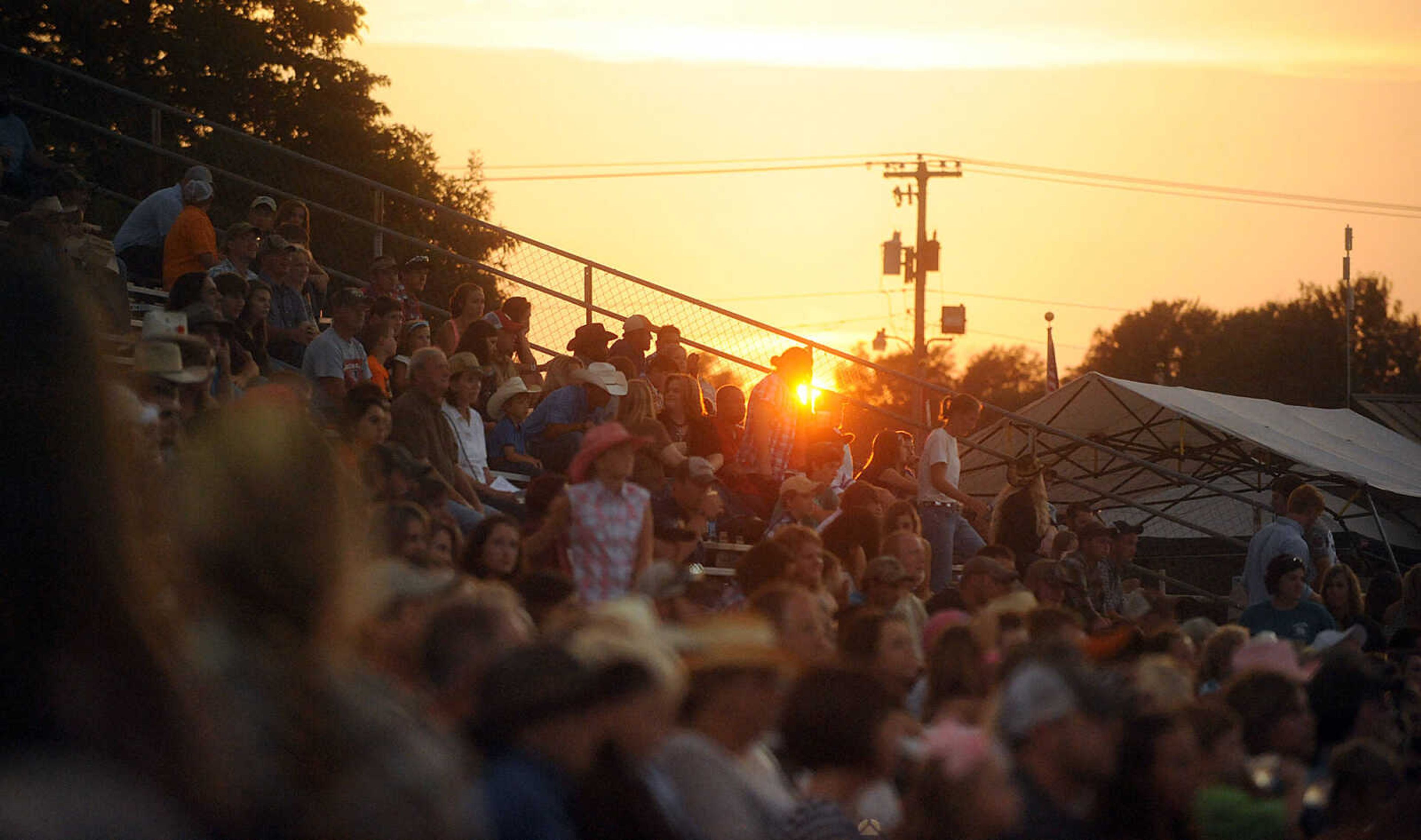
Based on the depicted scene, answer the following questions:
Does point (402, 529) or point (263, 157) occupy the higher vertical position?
point (263, 157)

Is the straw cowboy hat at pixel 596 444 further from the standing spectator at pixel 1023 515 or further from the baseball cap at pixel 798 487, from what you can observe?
the standing spectator at pixel 1023 515

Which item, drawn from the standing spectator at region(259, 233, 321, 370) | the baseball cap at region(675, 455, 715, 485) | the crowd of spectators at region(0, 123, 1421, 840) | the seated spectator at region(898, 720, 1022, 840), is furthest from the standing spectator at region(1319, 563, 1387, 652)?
the standing spectator at region(259, 233, 321, 370)

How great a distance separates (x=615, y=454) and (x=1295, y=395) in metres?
61.5

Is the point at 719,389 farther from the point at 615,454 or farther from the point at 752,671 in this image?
the point at 752,671

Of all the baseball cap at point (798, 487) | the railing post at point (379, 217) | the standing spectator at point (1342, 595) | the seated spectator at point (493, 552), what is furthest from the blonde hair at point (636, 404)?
the standing spectator at point (1342, 595)

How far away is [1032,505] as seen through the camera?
1077 centimetres

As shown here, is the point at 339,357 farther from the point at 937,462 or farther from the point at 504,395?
the point at 937,462

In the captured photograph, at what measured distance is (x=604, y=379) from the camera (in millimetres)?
10164

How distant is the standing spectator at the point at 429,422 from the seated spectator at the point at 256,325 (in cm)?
124

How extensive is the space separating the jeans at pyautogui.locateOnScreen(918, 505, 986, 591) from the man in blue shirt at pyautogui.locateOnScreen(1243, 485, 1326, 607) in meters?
1.94

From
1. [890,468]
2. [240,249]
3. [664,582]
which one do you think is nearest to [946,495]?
[890,468]

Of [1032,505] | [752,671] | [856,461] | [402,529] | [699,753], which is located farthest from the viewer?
[856,461]

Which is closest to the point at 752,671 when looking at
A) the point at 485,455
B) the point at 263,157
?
the point at 485,455

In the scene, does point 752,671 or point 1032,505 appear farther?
point 1032,505
